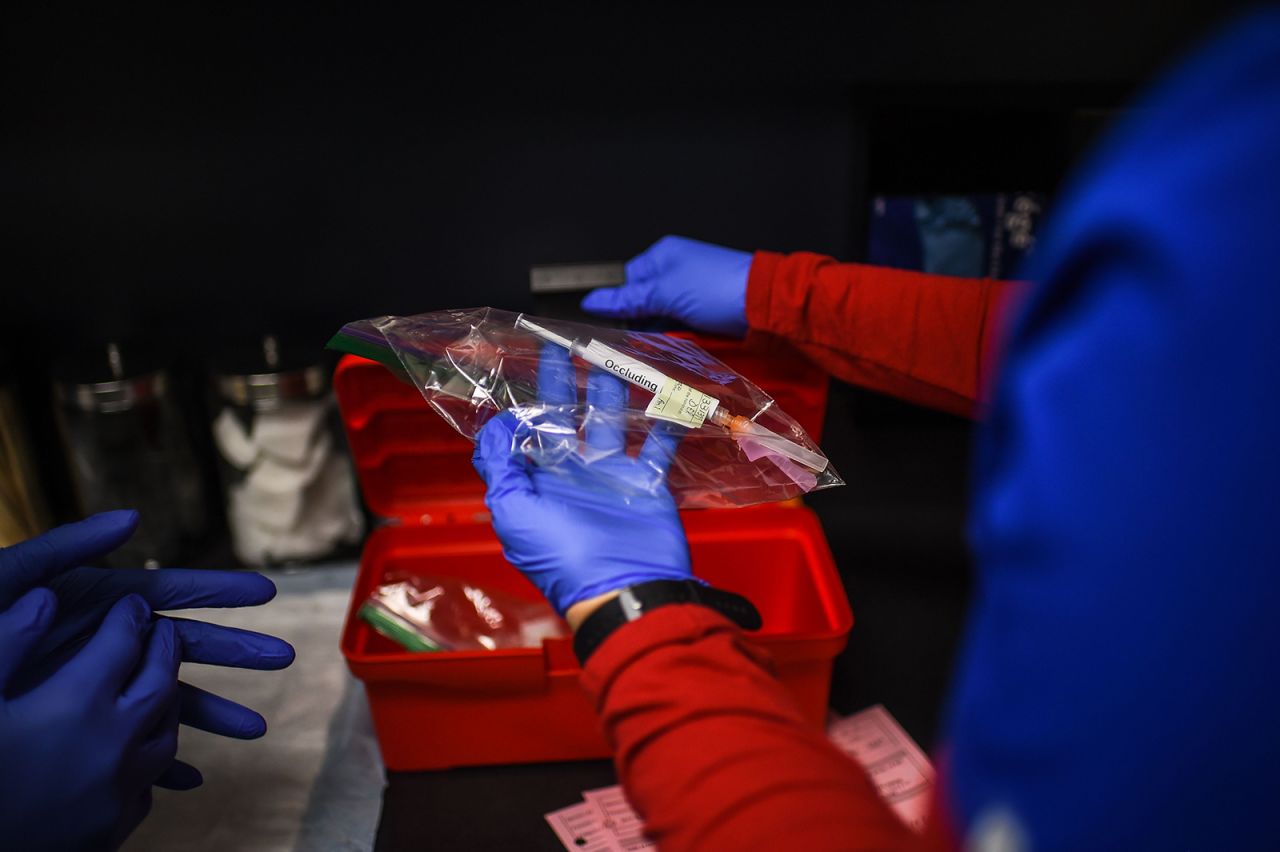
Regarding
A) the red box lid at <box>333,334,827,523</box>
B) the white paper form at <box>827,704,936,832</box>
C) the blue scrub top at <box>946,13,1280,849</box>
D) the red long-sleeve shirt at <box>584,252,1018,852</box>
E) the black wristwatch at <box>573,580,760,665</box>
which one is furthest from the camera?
the red box lid at <box>333,334,827,523</box>

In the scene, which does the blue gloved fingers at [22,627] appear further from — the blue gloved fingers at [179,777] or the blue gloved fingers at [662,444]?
the blue gloved fingers at [662,444]

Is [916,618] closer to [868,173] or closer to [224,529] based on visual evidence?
[868,173]

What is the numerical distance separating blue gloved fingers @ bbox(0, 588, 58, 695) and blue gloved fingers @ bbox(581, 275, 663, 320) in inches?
20.8

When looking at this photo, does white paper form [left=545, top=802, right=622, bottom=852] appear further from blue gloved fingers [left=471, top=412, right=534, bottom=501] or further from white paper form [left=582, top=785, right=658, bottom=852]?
blue gloved fingers [left=471, top=412, right=534, bottom=501]

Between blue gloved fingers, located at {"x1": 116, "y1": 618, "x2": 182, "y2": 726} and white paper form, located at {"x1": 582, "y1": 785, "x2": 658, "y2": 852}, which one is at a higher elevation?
blue gloved fingers, located at {"x1": 116, "y1": 618, "x2": 182, "y2": 726}

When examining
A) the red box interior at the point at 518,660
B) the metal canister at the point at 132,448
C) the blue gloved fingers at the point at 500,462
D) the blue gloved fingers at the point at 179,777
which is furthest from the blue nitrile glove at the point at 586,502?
the metal canister at the point at 132,448

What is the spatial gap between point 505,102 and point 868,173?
0.42m

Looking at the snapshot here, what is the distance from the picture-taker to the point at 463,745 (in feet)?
2.49

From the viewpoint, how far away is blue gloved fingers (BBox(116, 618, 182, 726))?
1.91 ft

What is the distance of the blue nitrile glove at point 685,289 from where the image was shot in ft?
2.80

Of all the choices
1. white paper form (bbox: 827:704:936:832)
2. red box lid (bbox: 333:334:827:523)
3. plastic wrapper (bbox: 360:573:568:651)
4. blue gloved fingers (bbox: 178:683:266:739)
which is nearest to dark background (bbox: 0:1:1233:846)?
white paper form (bbox: 827:704:936:832)

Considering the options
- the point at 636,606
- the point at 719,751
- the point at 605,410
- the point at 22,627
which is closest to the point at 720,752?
the point at 719,751

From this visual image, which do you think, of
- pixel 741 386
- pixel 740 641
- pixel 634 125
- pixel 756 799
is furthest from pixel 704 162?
pixel 756 799

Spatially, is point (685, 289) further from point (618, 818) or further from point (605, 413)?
point (618, 818)
